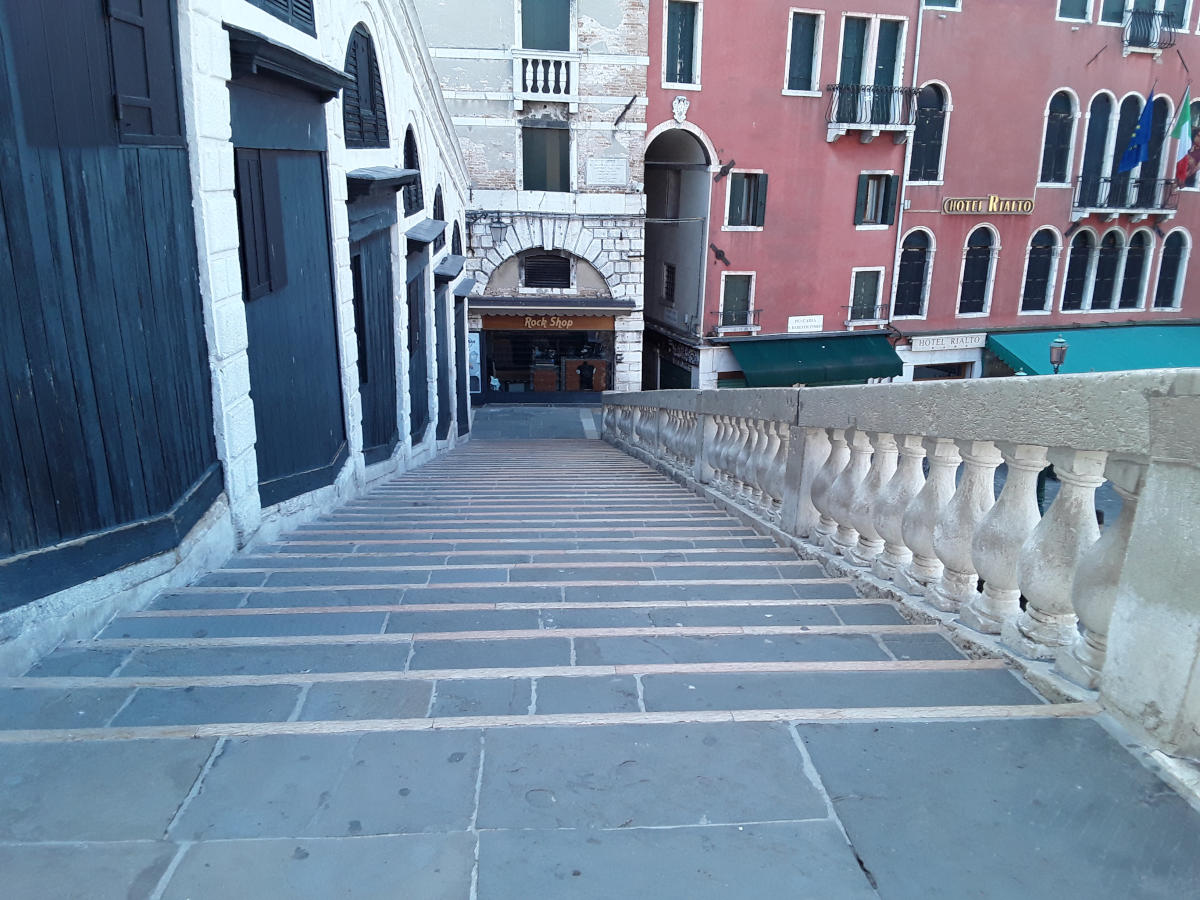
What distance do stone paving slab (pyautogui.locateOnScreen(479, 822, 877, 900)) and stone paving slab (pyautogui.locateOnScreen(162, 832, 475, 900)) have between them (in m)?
0.09

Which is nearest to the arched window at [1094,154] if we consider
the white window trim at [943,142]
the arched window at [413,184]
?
the white window trim at [943,142]

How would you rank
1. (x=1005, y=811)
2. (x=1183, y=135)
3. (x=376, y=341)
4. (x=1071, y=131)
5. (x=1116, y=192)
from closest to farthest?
(x=1005, y=811) → (x=376, y=341) → (x=1071, y=131) → (x=1116, y=192) → (x=1183, y=135)

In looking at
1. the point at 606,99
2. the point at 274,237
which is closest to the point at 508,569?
the point at 274,237

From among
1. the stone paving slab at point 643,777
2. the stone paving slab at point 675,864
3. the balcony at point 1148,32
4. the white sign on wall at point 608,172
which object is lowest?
the stone paving slab at point 675,864

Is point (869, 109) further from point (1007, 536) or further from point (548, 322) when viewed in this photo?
point (1007, 536)

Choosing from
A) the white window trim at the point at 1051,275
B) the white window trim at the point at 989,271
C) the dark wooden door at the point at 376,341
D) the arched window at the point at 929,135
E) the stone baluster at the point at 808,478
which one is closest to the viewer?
the stone baluster at the point at 808,478

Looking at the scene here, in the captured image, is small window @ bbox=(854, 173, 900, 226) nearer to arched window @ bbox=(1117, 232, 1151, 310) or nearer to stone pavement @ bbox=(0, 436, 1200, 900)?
arched window @ bbox=(1117, 232, 1151, 310)

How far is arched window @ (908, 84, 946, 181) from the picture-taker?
20.0 meters

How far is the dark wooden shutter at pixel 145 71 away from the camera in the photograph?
3.68 m

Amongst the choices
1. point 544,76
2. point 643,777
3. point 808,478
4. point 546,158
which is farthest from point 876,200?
point 643,777

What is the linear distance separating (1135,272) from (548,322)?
16828 mm

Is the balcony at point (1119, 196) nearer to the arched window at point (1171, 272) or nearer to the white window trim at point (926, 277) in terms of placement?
the arched window at point (1171, 272)

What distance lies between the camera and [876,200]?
67.4ft

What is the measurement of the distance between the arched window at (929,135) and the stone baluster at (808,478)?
731 inches
